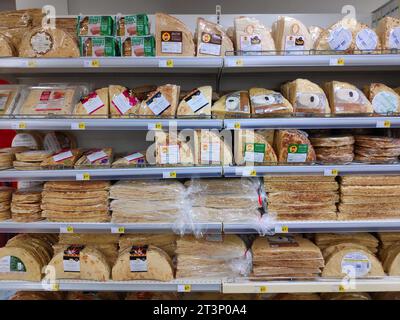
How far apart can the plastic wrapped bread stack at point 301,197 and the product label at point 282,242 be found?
181mm

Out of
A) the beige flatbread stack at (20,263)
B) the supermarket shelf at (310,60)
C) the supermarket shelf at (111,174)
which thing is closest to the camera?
the supermarket shelf at (310,60)

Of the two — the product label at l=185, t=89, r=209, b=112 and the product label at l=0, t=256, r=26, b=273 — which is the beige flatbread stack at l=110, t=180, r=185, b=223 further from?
the product label at l=0, t=256, r=26, b=273

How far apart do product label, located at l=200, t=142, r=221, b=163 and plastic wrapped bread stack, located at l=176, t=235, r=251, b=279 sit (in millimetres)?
518

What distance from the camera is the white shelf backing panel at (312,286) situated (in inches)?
68.4

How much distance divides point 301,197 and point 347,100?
0.60m

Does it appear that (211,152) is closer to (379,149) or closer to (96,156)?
(96,156)

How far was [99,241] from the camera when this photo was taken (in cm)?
193

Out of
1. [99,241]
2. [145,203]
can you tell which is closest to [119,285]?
[99,241]

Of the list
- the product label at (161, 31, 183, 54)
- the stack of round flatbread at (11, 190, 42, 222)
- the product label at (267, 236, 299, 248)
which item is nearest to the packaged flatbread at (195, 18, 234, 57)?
Answer: the product label at (161, 31, 183, 54)

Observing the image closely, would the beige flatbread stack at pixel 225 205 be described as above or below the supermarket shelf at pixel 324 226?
above

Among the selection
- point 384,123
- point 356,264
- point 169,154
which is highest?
point 384,123

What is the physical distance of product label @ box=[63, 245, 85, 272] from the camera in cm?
181

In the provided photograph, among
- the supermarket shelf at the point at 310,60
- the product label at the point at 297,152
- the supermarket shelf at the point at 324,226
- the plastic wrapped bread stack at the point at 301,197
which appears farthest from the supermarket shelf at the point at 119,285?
the supermarket shelf at the point at 310,60

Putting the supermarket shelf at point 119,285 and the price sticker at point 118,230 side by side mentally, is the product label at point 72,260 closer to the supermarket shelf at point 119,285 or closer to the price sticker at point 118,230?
the supermarket shelf at point 119,285
